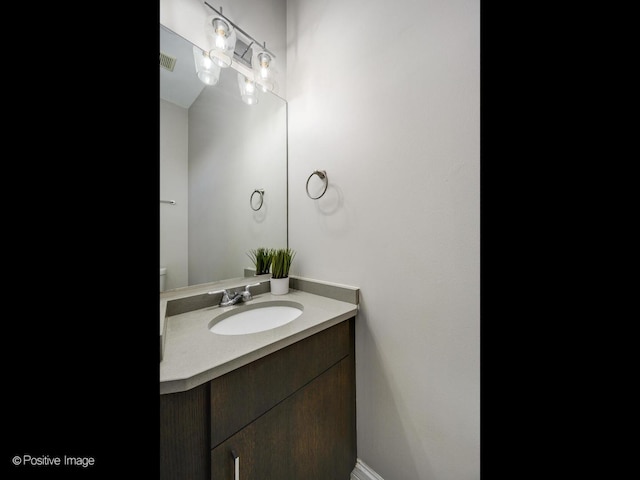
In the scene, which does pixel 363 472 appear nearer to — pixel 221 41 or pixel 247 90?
pixel 247 90

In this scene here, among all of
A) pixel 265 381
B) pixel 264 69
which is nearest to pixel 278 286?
pixel 265 381

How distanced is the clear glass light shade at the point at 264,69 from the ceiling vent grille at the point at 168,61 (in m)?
0.39

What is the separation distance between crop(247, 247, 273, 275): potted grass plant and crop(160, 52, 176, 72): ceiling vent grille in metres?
0.87

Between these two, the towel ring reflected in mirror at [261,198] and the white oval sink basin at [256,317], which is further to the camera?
the towel ring reflected in mirror at [261,198]

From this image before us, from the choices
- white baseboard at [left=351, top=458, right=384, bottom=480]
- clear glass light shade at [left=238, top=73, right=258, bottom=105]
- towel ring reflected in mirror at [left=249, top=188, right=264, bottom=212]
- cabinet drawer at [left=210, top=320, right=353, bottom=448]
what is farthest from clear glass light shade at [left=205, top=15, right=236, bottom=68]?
white baseboard at [left=351, top=458, right=384, bottom=480]

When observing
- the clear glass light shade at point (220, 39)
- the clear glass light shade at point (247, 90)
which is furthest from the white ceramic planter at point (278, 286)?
the clear glass light shade at point (220, 39)

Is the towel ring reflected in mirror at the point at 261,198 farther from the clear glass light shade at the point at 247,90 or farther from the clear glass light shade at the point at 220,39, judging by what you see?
the clear glass light shade at the point at 220,39

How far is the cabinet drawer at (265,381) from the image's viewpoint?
648 millimetres

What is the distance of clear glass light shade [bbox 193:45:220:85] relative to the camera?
1107mm

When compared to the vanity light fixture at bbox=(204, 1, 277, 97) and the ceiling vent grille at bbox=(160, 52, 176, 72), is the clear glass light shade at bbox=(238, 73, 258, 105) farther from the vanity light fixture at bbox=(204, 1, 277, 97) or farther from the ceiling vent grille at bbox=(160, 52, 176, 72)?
the ceiling vent grille at bbox=(160, 52, 176, 72)

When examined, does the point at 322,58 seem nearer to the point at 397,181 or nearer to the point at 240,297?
the point at 397,181

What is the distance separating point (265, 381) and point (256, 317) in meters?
0.42
